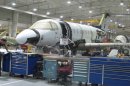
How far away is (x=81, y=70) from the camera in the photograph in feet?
30.9

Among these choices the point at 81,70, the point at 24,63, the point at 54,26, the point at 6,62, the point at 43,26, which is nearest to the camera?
the point at 81,70

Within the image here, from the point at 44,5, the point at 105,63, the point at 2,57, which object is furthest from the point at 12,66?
the point at 44,5

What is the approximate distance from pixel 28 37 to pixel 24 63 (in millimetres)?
1452

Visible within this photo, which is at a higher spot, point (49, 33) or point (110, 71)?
point (49, 33)

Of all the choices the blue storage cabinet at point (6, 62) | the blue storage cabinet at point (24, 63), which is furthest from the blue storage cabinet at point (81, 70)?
the blue storage cabinet at point (6, 62)

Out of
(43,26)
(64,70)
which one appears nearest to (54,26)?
(43,26)

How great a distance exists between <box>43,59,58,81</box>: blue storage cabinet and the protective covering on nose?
2.06 metres

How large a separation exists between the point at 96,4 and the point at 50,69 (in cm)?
2757

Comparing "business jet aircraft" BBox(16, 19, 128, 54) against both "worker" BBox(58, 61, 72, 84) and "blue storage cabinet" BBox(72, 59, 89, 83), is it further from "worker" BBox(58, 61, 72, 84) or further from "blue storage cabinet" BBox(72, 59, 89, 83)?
"blue storage cabinet" BBox(72, 59, 89, 83)


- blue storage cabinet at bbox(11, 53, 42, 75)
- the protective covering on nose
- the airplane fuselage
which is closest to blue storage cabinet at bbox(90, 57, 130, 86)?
blue storage cabinet at bbox(11, 53, 42, 75)

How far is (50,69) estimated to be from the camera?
10211mm

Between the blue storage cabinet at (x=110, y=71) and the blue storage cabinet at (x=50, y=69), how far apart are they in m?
1.71

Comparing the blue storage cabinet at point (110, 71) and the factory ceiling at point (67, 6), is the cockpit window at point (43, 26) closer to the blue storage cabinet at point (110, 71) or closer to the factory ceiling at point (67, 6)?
the blue storage cabinet at point (110, 71)

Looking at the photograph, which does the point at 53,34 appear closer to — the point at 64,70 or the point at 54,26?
the point at 54,26
